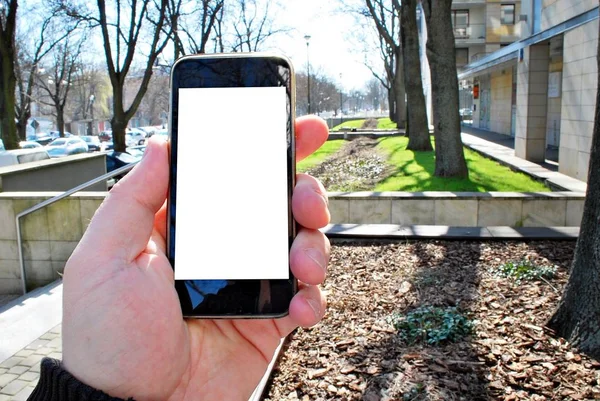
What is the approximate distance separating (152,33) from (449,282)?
21.9m

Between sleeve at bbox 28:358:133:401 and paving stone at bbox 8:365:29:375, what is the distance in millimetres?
3860

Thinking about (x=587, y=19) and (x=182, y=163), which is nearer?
(x=182, y=163)

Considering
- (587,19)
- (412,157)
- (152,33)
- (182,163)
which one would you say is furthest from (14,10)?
(182,163)

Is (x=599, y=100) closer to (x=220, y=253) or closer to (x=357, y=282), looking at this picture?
(x=357, y=282)

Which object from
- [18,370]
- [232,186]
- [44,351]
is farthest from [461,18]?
[232,186]

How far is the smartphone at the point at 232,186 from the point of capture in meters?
1.78

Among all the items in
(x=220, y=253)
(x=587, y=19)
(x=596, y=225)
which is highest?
(x=587, y=19)

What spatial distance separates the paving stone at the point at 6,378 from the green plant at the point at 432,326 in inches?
129

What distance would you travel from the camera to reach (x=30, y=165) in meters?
10.1

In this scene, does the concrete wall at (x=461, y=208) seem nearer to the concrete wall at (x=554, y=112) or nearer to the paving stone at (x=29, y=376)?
the paving stone at (x=29, y=376)

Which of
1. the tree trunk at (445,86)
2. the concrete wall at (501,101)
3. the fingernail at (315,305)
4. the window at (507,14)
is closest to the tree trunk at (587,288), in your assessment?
the fingernail at (315,305)

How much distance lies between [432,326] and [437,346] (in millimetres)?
267

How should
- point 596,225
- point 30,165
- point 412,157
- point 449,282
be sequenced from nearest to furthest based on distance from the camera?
point 596,225, point 449,282, point 30,165, point 412,157

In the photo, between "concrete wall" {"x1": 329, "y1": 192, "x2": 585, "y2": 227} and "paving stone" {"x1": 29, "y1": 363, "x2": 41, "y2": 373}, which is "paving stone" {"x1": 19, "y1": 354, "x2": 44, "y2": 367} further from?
"concrete wall" {"x1": 329, "y1": 192, "x2": 585, "y2": 227}
